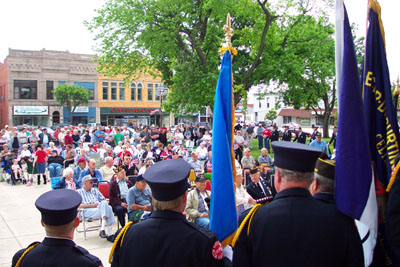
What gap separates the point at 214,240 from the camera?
238cm

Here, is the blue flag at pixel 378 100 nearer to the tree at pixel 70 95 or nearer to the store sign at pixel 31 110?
the tree at pixel 70 95

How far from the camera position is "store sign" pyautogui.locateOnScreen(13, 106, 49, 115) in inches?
1781

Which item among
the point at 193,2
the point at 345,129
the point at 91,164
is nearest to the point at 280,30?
the point at 193,2

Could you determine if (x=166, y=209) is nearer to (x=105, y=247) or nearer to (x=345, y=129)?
(x=345, y=129)

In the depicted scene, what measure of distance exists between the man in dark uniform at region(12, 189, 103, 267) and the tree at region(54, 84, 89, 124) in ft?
147

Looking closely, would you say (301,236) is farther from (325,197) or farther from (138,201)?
(138,201)

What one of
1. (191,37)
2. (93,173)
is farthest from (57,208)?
(191,37)

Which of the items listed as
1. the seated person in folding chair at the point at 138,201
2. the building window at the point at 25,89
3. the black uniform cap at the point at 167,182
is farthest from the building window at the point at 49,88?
the black uniform cap at the point at 167,182

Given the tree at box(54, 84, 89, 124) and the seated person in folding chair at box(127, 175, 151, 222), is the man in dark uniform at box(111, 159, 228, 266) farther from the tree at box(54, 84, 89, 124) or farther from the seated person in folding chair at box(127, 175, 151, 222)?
the tree at box(54, 84, 89, 124)

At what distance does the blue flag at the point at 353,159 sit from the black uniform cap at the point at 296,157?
0.23 meters

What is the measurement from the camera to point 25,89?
46.2 meters

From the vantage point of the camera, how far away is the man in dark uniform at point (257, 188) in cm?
770

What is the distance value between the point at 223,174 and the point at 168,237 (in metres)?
1.17

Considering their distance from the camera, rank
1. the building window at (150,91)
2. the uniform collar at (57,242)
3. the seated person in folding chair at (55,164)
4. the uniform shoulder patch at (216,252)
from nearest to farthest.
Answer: the uniform shoulder patch at (216,252)
the uniform collar at (57,242)
the seated person in folding chair at (55,164)
the building window at (150,91)
